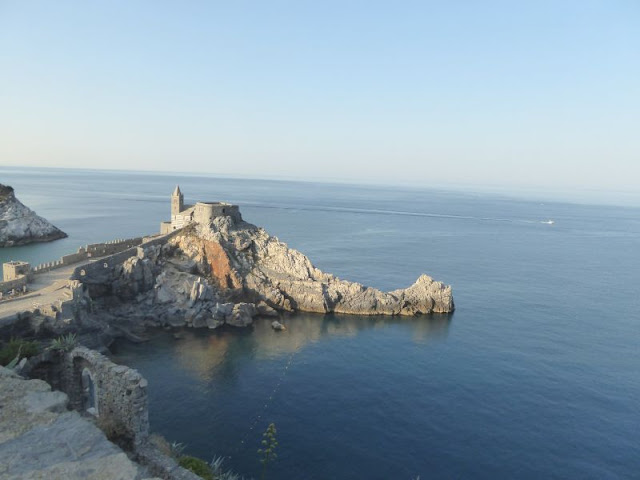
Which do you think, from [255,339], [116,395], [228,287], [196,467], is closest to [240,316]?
[255,339]

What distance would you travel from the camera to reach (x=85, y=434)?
14242 millimetres

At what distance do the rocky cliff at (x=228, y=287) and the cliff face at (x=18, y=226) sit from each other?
43857 millimetres

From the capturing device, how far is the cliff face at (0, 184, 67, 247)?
268 ft

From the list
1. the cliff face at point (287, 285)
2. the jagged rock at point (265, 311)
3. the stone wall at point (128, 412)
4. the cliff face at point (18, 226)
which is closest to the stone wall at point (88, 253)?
the cliff face at point (287, 285)

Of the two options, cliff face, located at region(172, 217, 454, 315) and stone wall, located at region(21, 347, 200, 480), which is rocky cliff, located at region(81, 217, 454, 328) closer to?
cliff face, located at region(172, 217, 454, 315)

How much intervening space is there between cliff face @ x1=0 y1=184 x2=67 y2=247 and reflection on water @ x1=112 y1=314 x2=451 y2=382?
179 ft

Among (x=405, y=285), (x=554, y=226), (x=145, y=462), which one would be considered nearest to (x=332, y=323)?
(x=405, y=285)

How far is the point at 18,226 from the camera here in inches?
3270

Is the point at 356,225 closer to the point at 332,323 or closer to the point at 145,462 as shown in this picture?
the point at 332,323

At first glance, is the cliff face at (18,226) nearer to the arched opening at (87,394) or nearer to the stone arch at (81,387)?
the arched opening at (87,394)

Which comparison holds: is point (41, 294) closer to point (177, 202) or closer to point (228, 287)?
point (228, 287)

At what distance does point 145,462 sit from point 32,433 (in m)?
4.21

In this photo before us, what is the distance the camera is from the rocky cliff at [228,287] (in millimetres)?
47094

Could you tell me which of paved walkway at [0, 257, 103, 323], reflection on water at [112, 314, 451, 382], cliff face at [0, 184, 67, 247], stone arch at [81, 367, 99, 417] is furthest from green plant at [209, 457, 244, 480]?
cliff face at [0, 184, 67, 247]
